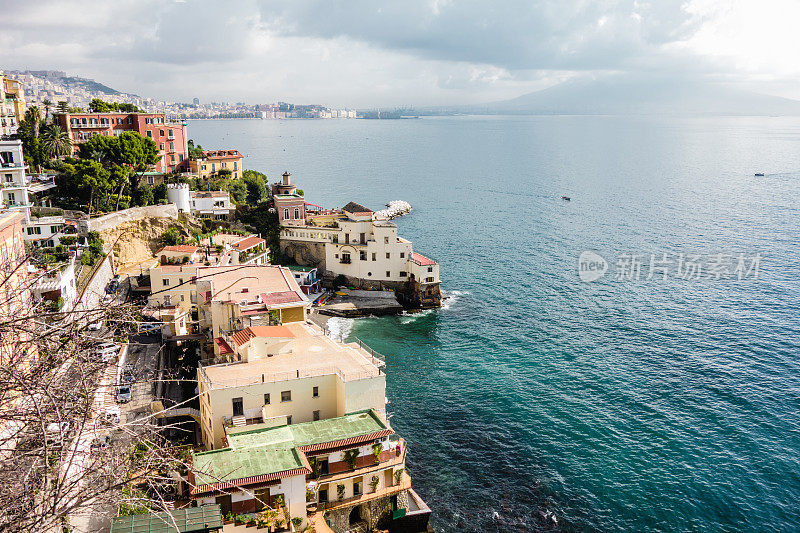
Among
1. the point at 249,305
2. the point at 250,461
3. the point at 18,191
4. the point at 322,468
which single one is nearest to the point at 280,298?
the point at 249,305

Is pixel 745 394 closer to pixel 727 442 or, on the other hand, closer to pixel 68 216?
pixel 727 442

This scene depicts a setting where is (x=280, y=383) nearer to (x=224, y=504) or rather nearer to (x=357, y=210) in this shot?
(x=224, y=504)

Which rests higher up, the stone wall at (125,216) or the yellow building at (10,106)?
the yellow building at (10,106)

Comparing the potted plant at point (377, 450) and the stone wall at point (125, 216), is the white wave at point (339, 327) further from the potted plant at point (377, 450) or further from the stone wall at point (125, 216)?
the potted plant at point (377, 450)

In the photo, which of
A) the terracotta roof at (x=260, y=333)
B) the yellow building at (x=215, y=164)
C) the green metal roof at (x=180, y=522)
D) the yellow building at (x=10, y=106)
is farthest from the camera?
the yellow building at (x=215, y=164)

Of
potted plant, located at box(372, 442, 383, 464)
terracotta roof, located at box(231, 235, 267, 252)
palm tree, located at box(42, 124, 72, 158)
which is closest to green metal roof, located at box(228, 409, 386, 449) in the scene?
potted plant, located at box(372, 442, 383, 464)

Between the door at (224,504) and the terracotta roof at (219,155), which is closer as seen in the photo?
the door at (224,504)

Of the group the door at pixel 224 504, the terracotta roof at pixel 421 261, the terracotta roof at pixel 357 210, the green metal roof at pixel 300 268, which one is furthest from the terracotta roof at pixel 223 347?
the terracotta roof at pixel 357 210
